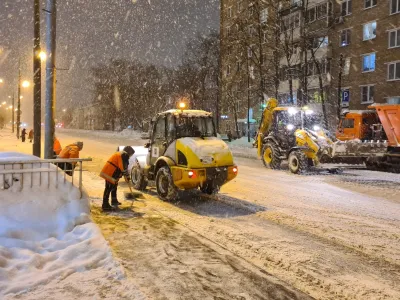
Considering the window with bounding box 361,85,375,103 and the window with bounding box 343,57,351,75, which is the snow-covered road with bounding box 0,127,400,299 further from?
the window with bounding box 343,57,351,75

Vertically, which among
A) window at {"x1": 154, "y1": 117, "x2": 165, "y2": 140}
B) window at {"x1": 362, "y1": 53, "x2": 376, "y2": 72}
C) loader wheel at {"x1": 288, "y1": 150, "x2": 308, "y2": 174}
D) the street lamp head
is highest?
window at {"x1": 362, "y1": 53, "x2": 376, "y2": 72}

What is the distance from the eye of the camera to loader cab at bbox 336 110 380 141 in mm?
19141

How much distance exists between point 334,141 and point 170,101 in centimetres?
5070

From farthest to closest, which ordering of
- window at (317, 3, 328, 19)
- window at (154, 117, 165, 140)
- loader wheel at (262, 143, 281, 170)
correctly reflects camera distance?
window at (317, 3, 328, 19)
loader wheel at (262, 143, 281, 170)
window at (154, 117, 165, 140)

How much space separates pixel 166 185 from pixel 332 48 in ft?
102

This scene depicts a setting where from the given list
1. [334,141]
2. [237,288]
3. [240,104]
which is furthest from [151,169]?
[240,104]

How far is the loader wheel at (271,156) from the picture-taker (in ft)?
53.1

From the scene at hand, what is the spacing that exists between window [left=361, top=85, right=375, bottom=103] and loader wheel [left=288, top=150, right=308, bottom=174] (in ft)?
68.7

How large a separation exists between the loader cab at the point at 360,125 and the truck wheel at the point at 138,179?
40.2 ft

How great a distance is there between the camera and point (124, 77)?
70688 mm

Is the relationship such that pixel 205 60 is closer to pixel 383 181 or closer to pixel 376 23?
pixel 376 23

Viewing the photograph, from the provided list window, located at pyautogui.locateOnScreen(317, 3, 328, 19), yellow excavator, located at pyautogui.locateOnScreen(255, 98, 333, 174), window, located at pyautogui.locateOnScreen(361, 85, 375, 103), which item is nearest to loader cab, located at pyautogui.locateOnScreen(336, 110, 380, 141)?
yellow excavator, located at pyautogui.locateOnScreen(255, 98, 333, 174)

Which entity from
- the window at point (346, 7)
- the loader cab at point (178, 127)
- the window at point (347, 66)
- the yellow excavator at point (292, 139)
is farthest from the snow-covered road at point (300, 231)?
the window at point (346, 7)

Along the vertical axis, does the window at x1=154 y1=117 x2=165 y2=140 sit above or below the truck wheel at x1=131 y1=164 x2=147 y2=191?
above
